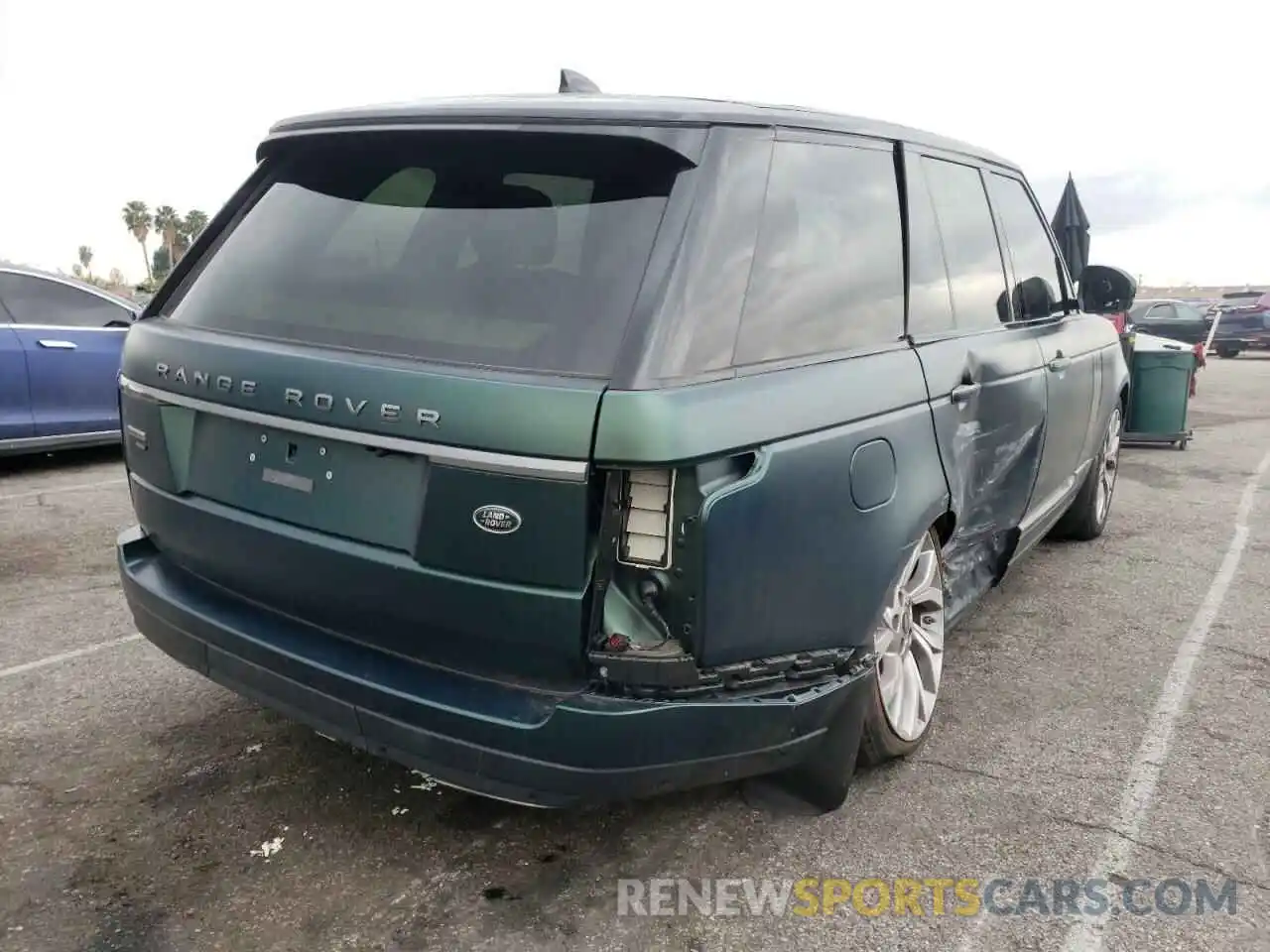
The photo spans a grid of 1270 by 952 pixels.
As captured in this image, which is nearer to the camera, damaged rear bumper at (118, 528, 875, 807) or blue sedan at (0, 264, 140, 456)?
damaged rear bumper at (118, 528, 875, 807)

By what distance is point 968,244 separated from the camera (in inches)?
143

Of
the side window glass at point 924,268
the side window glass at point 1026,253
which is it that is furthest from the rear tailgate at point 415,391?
the side window glass at point 1026,253

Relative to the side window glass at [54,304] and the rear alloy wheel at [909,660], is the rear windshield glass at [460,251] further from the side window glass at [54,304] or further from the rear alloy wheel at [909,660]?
the side window glass at [54,304]

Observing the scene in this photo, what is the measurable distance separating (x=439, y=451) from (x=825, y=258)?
117 cm

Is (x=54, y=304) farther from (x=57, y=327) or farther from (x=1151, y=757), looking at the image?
(x=1151, y=757)

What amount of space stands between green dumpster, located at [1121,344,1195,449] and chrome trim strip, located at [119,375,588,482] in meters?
8.71

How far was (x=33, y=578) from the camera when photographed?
4.86 meters

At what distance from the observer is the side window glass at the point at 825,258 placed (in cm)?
243

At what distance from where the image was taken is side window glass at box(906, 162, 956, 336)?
3085mm

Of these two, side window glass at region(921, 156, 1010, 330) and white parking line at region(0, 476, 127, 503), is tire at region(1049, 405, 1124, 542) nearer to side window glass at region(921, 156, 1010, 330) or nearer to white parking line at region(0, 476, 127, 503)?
side window glass at region(921, 156, 1010, 330)

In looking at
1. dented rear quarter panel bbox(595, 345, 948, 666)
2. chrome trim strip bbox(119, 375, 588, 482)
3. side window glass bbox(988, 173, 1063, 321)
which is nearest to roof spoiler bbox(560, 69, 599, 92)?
dented rear quarter panel bbox(595, 345, 948, 666)

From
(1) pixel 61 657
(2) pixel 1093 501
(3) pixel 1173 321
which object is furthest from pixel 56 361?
(3) pixel 1173 321

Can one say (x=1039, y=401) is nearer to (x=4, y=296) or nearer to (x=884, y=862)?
(x=884, y=862)

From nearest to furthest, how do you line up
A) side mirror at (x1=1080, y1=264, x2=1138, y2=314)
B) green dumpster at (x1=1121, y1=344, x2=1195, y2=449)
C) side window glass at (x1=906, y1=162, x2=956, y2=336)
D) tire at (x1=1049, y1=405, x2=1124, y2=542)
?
side window glass at (x1=906, y1=162, x2=956, y2=336)
side mirror at (x1=1080, y1=264, x2=1138, y2=314)
tire at (x1=1049, y1=405, x2=1124, y2=542)
green dumpster at (x1=1121, y1=344, x2=1195, y2=449)
